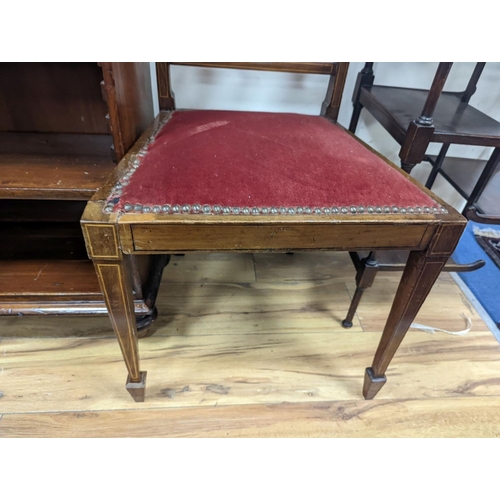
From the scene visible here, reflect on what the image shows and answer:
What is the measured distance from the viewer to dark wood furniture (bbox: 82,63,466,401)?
0.52 meters

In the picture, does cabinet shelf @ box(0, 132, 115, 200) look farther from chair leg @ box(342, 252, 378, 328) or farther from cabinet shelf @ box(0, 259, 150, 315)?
chair leg @ box(342, 252, 378, 328)

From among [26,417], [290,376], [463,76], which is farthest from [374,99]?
[26,417]

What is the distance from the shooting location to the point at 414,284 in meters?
0.63

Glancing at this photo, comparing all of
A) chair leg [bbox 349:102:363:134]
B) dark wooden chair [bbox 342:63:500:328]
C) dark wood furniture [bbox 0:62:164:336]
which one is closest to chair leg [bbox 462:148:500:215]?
dark wooden chair [bbox 342:63:500:328]

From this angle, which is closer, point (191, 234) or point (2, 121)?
point (191, 234)

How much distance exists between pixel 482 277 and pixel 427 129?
770 mm

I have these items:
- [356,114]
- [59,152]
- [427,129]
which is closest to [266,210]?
[427,129]

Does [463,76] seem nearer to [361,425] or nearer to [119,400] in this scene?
[361,425]

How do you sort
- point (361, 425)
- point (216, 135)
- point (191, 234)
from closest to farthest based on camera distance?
point (191, 234) < point (216, 135) < point (361, 425)

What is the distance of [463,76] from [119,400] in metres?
1.33

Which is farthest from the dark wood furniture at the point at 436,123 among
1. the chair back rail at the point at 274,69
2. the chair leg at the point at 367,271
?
the chair leg at the point at 367,271

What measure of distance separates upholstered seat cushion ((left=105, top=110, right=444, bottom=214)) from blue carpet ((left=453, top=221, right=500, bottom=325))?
763mm

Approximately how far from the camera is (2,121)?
32.8 inches

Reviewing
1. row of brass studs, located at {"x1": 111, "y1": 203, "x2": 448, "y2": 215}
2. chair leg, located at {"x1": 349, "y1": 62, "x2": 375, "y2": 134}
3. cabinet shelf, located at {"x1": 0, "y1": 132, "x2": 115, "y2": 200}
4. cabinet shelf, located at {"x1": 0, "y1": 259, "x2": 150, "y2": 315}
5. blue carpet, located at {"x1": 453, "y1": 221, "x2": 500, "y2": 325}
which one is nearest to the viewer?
row of brass studs, located at {"x1": 111, "y1": 203, "x2": 448, "y2": 215}
